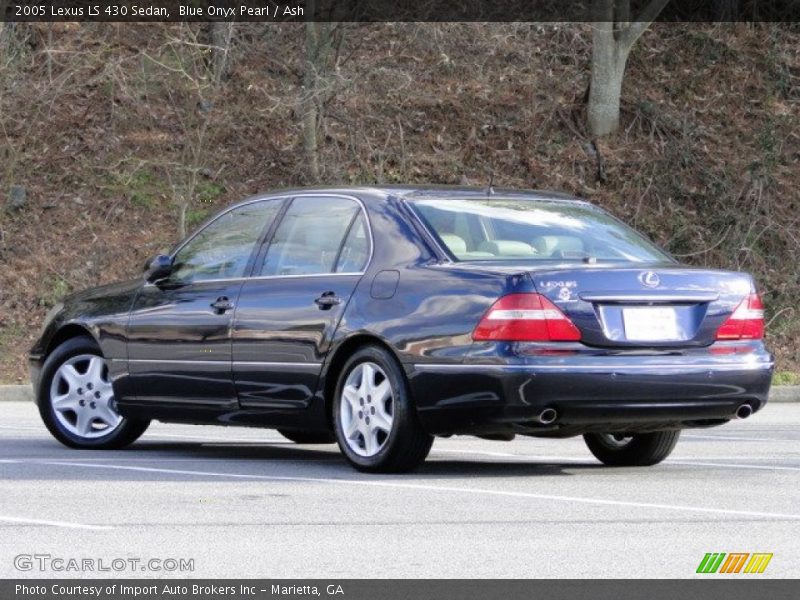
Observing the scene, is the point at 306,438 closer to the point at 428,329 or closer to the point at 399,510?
the point at 428,329

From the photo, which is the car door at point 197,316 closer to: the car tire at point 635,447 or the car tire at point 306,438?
the car tire at point 306,438

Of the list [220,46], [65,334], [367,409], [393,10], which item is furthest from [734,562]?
[393,10]

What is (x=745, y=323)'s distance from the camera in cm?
1056

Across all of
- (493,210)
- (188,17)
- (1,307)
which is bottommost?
(1,307)

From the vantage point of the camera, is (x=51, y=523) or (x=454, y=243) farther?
(x=454, y=243)

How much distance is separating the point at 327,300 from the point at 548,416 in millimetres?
1553

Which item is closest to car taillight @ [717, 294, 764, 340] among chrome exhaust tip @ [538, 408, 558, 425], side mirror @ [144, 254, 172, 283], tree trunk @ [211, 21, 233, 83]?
chrome exhaust tip @ [538, 408, 558, 425]

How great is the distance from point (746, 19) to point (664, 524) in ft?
75.3

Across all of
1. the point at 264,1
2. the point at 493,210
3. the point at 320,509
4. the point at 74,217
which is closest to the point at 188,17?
the point at 264,1

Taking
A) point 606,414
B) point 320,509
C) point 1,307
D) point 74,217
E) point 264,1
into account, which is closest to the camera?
point 320,509

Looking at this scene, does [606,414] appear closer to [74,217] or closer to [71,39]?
[74,217]

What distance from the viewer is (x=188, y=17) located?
28.7 metres

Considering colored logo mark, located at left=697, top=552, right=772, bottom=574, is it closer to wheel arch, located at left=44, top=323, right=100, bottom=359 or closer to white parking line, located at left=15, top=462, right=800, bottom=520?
white parking line, located at left=15, top=462, right=800, bottom=520
